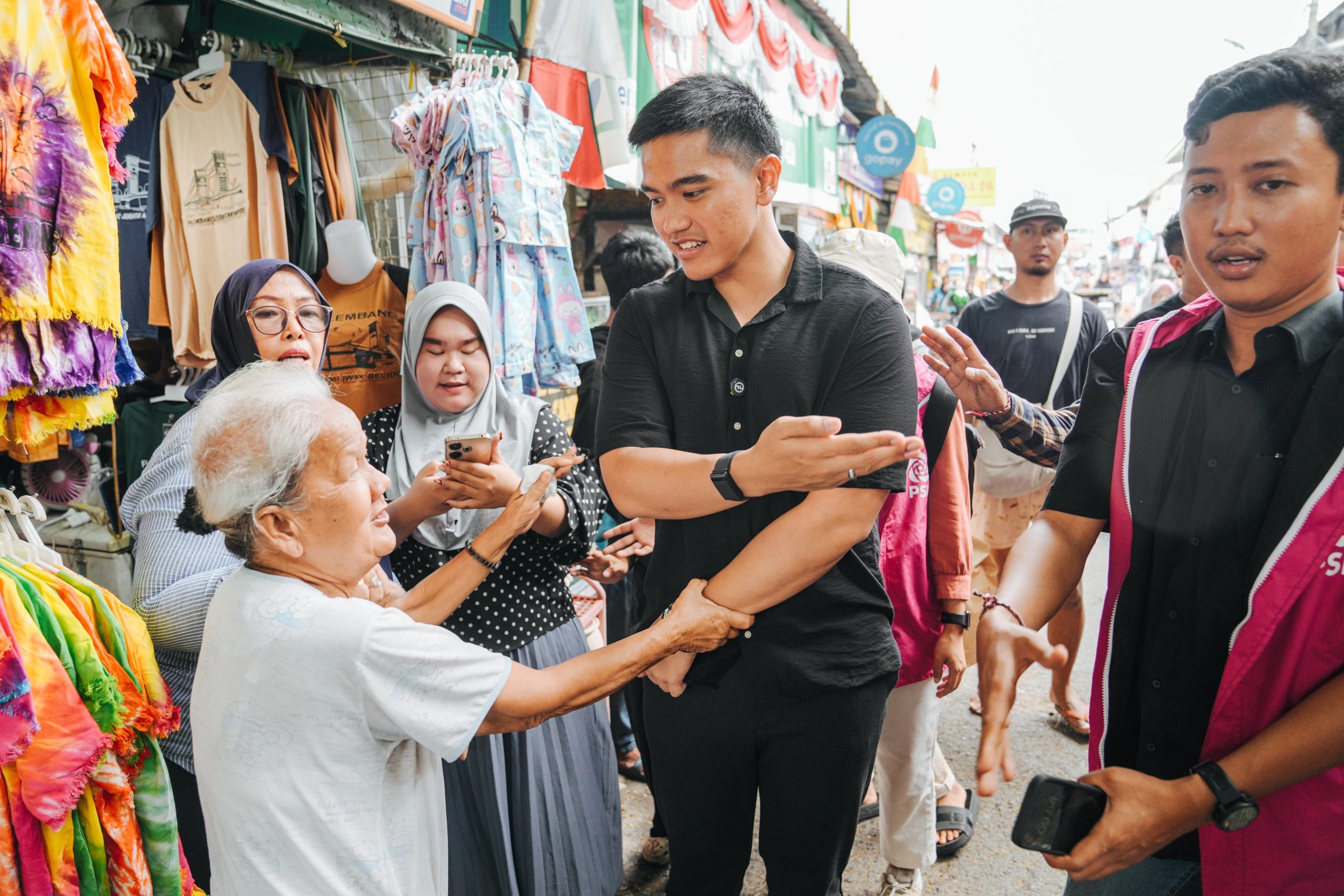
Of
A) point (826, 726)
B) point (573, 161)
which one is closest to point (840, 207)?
point (573, 161)

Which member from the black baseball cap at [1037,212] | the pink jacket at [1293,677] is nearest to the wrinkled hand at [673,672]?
the pink jacket at [1293,677]

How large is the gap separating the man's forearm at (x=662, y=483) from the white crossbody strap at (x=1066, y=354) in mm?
3108

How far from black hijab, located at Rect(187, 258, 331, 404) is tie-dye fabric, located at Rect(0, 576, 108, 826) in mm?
827

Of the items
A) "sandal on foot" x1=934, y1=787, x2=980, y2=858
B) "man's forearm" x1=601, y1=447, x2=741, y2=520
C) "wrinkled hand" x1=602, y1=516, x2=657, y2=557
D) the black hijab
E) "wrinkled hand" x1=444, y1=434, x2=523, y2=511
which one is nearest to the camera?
"man's forearm" x1=601, y1=447, x2=741, y2=520

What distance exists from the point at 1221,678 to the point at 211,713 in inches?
67.0

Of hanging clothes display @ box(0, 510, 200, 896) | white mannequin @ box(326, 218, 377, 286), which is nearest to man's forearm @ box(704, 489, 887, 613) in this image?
hanging clothes display @ box(0, 510, 200, 896)

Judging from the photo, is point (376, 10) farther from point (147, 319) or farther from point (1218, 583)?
point (1218, 583)

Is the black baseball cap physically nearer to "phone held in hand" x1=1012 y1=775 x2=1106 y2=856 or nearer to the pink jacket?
the pink jacket

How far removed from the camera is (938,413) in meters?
2.45

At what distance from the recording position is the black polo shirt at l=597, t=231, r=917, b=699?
1626 millimetres

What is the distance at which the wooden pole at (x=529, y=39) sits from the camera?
3852 mm

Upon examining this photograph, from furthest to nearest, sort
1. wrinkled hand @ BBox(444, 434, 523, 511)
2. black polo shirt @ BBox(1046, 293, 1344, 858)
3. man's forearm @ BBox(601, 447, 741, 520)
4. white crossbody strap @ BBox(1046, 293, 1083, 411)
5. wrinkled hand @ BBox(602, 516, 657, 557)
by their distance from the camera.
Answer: white crossbody strap @ BBox(1046, 293, 1083, 411), wrinkled hand @ BBox(602, 516, 657, 557), wrinkled hand @ BBox(444, 434, 523, 511), man's forearm @ BBox(601, 447, 741, 520), black polo shirt @ BBox(1046, 293, 1344, 858)

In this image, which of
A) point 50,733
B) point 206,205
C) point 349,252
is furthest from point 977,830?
point 206,205

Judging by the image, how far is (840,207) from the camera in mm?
9609
